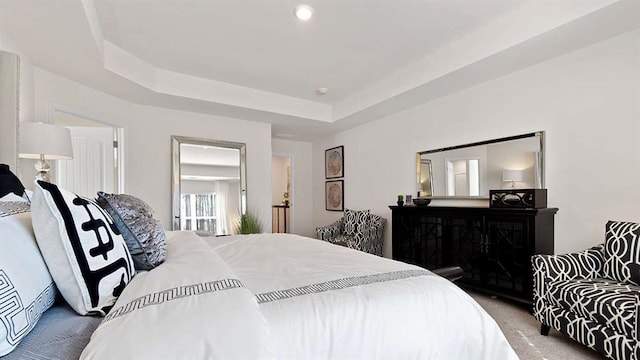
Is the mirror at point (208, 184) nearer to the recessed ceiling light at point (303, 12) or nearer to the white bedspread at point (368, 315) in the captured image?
the recessed ceiling light at point (303, 12)

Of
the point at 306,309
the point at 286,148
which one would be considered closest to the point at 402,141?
the point at 286,148

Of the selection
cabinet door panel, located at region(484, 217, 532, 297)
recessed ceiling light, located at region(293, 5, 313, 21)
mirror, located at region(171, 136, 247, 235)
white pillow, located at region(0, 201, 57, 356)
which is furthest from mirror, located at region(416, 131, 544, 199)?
white pillow, located at region(0, 201, 57, 356)

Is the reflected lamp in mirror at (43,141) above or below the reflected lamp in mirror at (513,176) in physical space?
above

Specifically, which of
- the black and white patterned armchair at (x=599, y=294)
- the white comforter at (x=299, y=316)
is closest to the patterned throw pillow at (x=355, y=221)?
the black and white patterned armchair at (x=599, y=294)

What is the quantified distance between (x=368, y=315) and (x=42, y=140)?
2.61 metres

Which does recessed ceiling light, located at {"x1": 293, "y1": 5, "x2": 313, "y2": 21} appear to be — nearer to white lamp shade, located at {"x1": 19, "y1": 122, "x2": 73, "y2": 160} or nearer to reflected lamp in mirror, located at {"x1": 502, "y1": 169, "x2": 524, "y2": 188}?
white lamp shade, located at {"x1": 19, "y1": 122, "x2": 73, "y2": 160}

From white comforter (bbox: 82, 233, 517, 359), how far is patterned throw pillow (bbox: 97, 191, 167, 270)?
0.08 metres

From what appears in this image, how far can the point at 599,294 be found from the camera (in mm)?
1963

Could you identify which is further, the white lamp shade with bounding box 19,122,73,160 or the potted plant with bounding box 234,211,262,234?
the potted plant with bounding box 234,211,262,234

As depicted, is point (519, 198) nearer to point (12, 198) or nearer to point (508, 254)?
point (508, 254)

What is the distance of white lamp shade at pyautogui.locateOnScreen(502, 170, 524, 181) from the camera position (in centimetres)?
317

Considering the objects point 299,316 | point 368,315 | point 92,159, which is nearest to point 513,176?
point 368,315

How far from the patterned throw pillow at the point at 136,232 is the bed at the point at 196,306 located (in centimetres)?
3

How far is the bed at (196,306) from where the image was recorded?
2.29 feet
